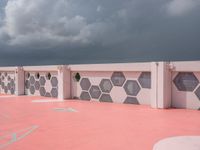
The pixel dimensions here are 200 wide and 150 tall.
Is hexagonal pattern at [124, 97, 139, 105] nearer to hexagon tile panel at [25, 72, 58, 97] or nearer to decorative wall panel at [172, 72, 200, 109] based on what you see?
decorative wall panel at [172, 72, 200, 109]

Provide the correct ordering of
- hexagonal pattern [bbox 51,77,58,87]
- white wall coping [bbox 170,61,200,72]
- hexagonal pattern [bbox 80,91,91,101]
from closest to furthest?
white wall coping [bbox 170,61,200,72] < hexagonal pattern [bbox 80,91,91,101] < hexagonal pattern [bbox 51,77,58,87]

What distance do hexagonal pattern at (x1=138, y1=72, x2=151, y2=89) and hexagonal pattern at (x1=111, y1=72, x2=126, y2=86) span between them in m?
0.84

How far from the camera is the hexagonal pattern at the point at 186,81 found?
8.57m

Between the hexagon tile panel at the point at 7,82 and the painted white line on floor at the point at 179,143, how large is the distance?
571 inches

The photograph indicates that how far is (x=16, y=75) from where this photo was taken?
632 inches

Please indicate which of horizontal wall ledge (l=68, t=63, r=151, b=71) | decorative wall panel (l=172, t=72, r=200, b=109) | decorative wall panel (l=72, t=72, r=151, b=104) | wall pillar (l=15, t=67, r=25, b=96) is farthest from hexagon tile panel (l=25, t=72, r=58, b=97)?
decorative wall panel (l=172, t=72, r=200, b=109)

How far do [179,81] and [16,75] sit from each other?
10867mm

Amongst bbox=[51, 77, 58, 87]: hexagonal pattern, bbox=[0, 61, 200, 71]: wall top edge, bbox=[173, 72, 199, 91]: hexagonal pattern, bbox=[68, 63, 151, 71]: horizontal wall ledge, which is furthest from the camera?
bbox=[51, 77, 58, 87]: hexagonal pattern

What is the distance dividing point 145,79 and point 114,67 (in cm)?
152

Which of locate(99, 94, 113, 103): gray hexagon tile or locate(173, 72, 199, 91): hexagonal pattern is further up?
locate(173, 72, 199, 91): hexagonal pattern

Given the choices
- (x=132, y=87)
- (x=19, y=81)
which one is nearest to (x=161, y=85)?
(x=132, y=87)

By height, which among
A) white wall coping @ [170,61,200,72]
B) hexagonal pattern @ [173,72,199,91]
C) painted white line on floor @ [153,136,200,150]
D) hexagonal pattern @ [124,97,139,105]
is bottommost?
painted white line on floor @ [153,136,200,150]

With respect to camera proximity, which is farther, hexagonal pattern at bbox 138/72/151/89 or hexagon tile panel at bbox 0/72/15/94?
hexagon tile panel at bbox 0/72/15/94

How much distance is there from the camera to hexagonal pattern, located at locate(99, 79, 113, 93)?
11.1 metres
